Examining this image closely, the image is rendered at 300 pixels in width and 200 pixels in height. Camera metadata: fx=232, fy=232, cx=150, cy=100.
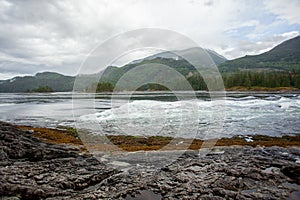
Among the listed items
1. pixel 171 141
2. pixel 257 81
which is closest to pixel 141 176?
pixel 171 141

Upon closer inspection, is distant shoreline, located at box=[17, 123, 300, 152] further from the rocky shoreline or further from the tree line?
the tree line

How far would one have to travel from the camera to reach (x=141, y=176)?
6820 mm

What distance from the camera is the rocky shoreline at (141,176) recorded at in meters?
5.63

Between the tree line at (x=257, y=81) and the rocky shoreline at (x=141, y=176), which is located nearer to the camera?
the rocky shoreline at (x=141, y=176)

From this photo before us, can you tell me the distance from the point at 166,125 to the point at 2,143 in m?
11.8

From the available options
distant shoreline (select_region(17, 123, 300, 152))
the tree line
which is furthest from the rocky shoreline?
the tree line

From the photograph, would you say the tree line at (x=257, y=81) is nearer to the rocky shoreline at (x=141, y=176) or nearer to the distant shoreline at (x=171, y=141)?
the distant shoreline at (x=171, y=141)

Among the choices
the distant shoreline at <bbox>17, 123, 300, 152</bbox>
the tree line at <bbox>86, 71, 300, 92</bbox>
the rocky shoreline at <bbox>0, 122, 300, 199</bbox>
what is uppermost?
the tree line at <bbox>86, 71, 300, 92</bbox>

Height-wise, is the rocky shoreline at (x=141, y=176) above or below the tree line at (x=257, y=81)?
below

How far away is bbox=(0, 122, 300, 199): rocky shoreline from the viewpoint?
5.63 metres

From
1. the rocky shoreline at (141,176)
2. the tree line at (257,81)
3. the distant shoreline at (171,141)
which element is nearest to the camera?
the rocky shoreline at (141,176)

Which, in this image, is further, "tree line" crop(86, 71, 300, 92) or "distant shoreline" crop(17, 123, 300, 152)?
"tree line" crop(86, 71, 300, 92)

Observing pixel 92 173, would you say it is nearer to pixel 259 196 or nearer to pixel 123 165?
pixel 123 165

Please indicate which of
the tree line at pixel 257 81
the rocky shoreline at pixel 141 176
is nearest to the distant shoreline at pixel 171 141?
the rocky shoreline at pixel 141 176
